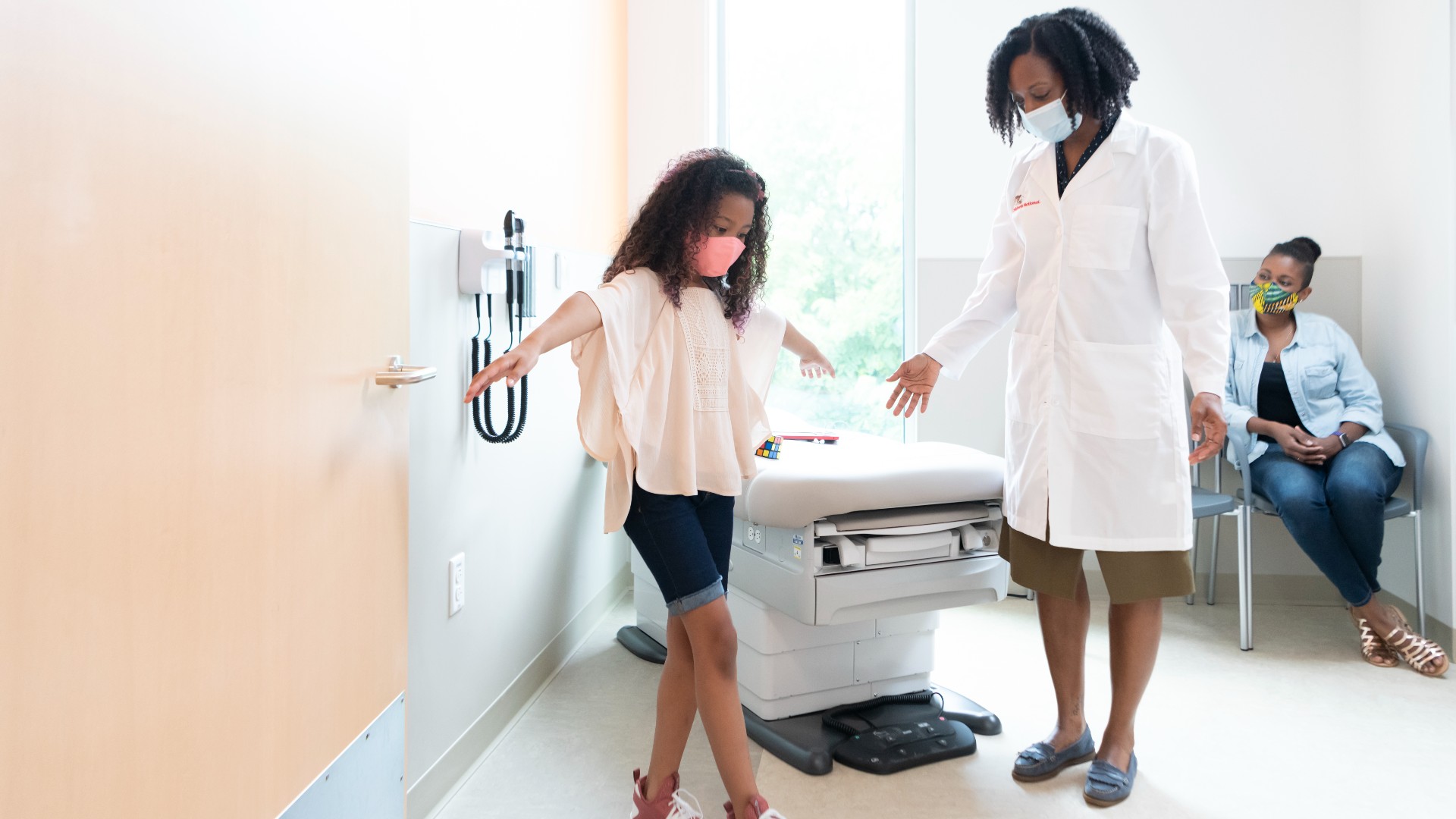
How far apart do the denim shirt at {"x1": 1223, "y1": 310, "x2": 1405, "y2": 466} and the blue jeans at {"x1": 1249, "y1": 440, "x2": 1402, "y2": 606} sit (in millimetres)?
105

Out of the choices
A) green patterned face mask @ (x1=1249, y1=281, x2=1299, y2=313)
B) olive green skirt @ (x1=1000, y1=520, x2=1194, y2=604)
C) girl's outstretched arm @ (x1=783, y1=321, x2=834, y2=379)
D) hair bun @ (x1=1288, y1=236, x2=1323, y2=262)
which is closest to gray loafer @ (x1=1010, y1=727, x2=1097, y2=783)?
olive green skirt @ (x1=1000, y1=520, x2=1194, y2=604)

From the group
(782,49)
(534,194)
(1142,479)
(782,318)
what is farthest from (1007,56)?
(782,49)

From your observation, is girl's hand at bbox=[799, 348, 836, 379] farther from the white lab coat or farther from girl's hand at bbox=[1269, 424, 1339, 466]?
girl's hand at bbox=[1269, 424, 1339, 466]

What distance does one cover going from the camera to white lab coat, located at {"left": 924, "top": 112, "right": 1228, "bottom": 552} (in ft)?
5.82

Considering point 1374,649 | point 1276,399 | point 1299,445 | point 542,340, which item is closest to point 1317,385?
point 1276,399

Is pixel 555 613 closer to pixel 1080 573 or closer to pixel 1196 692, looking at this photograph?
pixel 1080 573

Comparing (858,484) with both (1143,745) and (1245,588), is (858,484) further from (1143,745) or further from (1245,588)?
(1245,588)

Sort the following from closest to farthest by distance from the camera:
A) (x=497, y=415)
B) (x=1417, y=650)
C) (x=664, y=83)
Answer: (x=497, y=415)
(x=1417, y=650)
(x=664, y=83)

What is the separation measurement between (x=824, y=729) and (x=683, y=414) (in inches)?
36.0

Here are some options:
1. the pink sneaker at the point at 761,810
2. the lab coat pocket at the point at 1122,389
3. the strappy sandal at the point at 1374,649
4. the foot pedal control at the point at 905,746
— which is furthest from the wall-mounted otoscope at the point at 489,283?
the strappy sandal at the point at 1374,649

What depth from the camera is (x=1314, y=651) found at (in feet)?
9.07

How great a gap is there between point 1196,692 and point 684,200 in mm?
1896

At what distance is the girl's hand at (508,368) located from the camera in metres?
1.33

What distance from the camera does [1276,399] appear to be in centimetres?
299
